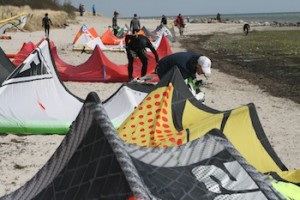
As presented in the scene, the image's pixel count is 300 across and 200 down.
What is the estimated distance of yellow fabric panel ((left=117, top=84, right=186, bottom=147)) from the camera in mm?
4641

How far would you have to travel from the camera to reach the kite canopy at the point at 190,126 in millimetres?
4680

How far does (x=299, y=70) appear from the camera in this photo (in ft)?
51.5

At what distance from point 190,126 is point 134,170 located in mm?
2294

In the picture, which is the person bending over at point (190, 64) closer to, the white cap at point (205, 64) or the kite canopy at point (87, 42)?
the white cap at point (205, 64)

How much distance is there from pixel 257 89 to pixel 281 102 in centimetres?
191

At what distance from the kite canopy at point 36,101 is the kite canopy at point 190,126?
1.97 metres

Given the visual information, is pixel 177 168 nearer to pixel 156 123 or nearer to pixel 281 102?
pixel 156 123

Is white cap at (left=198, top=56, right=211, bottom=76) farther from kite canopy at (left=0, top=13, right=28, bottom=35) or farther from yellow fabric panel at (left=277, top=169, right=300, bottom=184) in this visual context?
kite canopy at (left=0, top=13, right=28, bottom=35)

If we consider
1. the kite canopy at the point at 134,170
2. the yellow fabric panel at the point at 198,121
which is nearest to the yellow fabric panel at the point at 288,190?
the kite canopy at the point at 134,170

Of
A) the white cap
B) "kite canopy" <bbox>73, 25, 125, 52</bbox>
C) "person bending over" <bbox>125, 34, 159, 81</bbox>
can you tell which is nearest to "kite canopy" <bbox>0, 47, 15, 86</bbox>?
"person bending over" <bbox>125, 34, 159, 81</bbox>

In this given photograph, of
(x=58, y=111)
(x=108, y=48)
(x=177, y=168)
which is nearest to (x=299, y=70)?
(x=108, y=48)

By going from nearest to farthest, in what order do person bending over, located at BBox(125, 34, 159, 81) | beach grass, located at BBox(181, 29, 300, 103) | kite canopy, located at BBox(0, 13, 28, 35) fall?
person bending over, located at BBox(125, 34, 159, 81) → beach grass, located at BBox(181, 29, 300, 103) → kite canopy, located at BBox(0, 13, 28, 35)

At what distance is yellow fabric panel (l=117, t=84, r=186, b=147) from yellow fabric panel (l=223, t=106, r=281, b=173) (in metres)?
0.60

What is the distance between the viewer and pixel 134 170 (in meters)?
2.54
